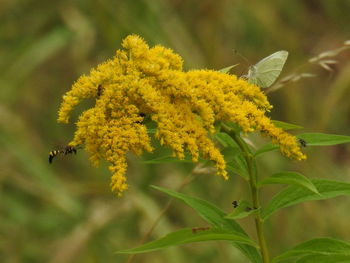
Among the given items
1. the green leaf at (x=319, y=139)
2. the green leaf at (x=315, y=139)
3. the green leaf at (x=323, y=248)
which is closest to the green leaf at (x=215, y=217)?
the green leaf at (x=323, y=248)

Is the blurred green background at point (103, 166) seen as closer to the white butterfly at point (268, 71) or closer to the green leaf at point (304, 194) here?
the white butterfly at point (268, 71)

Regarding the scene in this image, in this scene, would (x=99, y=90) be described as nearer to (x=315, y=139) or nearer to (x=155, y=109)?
(x=155, y=109)

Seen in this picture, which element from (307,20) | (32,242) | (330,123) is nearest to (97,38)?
(32,242)

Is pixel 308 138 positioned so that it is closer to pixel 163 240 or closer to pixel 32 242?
pixel 163 240

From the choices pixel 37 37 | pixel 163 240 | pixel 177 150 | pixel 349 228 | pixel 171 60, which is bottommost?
pixel 163 240

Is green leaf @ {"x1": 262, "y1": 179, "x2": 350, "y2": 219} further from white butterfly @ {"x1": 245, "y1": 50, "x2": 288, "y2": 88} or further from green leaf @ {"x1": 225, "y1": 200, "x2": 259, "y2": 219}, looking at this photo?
white butterfly @ {"x1": 245, "y1": 50, "x2": 288, "y2": 88}

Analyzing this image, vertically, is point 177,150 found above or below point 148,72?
below

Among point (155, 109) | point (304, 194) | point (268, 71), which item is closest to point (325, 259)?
point (304, 194)
